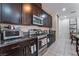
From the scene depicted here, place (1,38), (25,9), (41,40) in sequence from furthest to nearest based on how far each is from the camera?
1. (41,40)
2. (25,9)
3. (1,38)

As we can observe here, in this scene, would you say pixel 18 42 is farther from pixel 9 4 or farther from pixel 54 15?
pixel 54 15

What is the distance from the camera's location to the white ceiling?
6.88ft

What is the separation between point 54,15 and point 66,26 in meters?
0.32

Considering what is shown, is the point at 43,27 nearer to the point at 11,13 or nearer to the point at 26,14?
the point at 26,14

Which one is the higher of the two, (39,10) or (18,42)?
(39,10)

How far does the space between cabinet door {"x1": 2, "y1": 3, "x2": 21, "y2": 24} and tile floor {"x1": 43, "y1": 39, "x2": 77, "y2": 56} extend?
0.81 metres

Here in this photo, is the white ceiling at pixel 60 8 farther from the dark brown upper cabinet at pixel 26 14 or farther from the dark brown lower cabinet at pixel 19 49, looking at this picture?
the dark brown lower cabinet at pixel 19 49

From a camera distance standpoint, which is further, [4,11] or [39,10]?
[39,10]

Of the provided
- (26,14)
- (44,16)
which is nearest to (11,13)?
(26,14)

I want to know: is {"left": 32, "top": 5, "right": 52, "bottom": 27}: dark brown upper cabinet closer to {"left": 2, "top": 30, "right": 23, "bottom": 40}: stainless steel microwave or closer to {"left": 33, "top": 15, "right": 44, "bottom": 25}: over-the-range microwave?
{"left": 33, "top": 15, "right": 44, "bottom": 25}: over-the-range microwave

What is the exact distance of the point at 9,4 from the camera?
2.00 metres

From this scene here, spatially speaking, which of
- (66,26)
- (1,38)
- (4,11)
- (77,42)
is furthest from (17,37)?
(77,42)

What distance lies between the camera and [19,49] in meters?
1.96

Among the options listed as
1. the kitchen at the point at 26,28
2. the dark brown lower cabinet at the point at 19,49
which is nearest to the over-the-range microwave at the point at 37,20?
the kitchen at the point at 26,28
